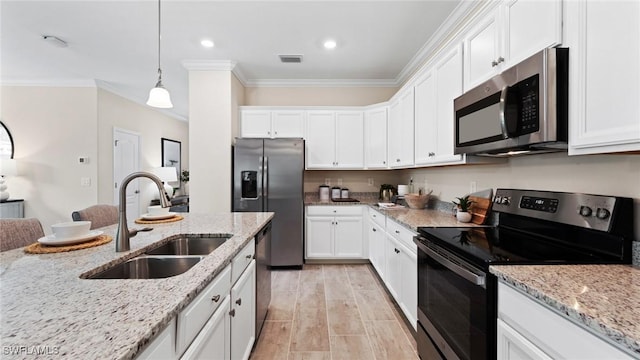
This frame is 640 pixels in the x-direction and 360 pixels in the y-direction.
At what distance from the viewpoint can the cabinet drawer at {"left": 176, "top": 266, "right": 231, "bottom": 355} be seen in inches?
33.0

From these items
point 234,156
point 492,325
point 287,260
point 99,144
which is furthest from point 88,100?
point 492,325

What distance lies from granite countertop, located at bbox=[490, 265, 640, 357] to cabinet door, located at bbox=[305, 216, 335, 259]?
2641 millimetres

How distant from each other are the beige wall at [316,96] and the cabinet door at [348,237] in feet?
6.11

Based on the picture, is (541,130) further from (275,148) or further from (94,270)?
(275,148)

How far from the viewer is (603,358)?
698mm

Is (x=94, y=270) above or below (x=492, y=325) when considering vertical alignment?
above

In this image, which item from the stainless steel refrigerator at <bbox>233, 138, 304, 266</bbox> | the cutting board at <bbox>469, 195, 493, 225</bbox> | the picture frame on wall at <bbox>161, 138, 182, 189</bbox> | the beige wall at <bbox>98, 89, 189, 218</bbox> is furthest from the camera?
the picture frame on wall at <bbox>161, 138, 182, 189</bbox>

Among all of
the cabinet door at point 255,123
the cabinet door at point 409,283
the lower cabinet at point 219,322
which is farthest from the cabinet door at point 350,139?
the lower cabinet at point 219,322

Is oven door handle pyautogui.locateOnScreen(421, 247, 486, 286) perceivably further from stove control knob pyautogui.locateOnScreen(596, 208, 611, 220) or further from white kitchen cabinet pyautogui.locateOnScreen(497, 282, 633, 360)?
stove control knob pyautogui.locateOnScreen(596, 208, 611, 220)

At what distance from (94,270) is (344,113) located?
339cm

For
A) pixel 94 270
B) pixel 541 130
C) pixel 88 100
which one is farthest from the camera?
pixel 88 100

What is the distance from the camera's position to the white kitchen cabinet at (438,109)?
2006 mm

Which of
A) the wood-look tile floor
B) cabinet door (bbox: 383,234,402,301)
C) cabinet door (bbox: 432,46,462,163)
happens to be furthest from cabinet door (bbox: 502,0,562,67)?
the wood-look tile floor

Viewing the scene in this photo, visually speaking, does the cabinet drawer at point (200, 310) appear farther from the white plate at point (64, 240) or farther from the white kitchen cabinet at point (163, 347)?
the white plate at point (64, 240)
